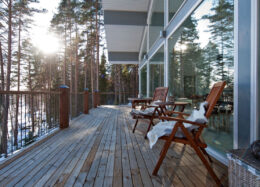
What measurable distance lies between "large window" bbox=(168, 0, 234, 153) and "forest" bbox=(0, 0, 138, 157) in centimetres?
261

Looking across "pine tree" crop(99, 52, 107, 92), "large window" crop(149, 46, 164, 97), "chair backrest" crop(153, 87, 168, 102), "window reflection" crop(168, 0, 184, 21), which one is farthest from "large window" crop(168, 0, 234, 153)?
"pine tree" crop(99, 52, 107, 92)

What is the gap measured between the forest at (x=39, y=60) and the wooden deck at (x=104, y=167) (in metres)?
1.06

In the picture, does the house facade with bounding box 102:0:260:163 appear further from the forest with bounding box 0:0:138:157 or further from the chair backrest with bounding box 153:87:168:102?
the forest with bounding box 0:0:138:157

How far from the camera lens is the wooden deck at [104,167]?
4.48 ft

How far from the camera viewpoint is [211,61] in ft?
6.50

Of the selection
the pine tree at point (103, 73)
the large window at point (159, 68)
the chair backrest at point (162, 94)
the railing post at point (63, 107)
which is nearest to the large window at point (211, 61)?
the chair backrest at point (162, 94)

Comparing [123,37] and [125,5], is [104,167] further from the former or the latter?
[123,37]

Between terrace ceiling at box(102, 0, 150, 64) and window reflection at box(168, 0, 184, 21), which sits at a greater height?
terrace ceiling at box(102, 0, 150, 64)

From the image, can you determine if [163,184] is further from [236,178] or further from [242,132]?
[242,132]

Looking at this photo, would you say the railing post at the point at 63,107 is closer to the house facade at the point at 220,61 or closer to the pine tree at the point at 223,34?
the house facade at the point at 220,61

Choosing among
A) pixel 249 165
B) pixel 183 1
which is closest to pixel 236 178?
pixel 249 165

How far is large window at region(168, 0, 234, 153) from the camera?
5.57 feet

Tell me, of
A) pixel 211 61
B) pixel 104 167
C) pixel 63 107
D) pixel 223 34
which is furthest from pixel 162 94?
pixel 63 107

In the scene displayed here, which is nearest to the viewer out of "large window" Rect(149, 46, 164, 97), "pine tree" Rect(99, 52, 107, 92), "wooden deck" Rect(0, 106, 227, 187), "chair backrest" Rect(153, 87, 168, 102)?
"wooden deck" Rect(0, 106, 227, 187)
